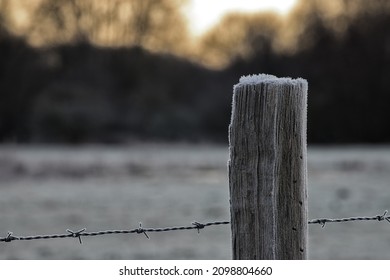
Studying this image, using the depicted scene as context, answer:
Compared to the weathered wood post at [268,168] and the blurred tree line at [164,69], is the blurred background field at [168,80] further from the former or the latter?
the weathered wood post at [268,168]

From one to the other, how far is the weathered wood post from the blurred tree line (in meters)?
36.8

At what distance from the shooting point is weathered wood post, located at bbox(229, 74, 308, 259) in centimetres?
260

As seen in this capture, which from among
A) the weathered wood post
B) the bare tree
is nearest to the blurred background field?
the bare tree

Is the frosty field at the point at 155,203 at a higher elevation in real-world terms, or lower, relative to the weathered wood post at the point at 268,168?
higher

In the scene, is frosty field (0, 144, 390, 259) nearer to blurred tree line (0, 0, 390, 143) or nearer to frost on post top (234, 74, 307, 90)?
frost on post top (234, 74, 307, 90)

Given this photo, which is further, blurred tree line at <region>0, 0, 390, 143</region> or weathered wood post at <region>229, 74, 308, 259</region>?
blurred tree line at <region>0, 0, 390, 143</region>

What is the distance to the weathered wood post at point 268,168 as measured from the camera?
8.52 feet

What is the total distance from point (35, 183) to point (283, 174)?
18961 millimetres

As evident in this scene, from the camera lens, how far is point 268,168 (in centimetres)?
260

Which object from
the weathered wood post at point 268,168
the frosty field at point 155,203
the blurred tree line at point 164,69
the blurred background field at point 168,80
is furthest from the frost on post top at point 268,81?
the blurred tree line at point 164,69

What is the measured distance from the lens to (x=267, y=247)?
103 inches

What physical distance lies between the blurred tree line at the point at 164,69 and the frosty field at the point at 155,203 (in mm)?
12774
